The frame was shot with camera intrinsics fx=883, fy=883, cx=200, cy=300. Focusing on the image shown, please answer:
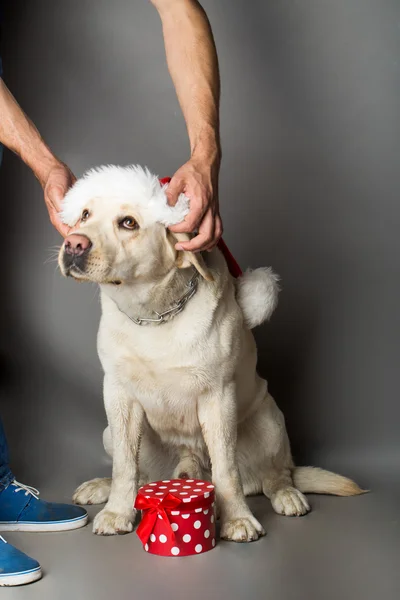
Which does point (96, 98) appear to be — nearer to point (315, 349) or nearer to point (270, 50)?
point (270, 50)

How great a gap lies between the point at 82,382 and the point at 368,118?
5.46 ft

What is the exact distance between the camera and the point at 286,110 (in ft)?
12.4

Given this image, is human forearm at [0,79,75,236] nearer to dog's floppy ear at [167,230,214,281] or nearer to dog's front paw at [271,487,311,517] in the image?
dog's floppy ear at [167,230,214,281]

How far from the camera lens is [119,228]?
2.37 metres

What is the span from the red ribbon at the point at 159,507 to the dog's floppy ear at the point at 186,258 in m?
0.63

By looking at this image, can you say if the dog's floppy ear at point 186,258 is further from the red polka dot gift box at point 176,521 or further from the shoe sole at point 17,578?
the shoe sole at point 17,578

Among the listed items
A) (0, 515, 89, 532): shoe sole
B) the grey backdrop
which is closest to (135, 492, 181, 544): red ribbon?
(0, 515, 89, 532): shoe sole

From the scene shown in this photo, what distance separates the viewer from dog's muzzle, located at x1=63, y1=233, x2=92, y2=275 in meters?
2.28

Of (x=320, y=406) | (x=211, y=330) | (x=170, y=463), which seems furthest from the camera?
(x=320, y=406)

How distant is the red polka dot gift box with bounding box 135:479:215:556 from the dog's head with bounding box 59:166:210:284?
0.61m

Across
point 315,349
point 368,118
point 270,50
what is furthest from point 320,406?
point 270,50

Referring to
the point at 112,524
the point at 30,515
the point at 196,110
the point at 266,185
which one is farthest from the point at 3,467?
the point at 266,185

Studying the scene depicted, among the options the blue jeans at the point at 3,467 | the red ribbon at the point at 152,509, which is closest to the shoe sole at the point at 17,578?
the red ribbon at the point at 152,509

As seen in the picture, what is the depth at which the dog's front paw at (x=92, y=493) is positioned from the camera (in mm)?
2986
